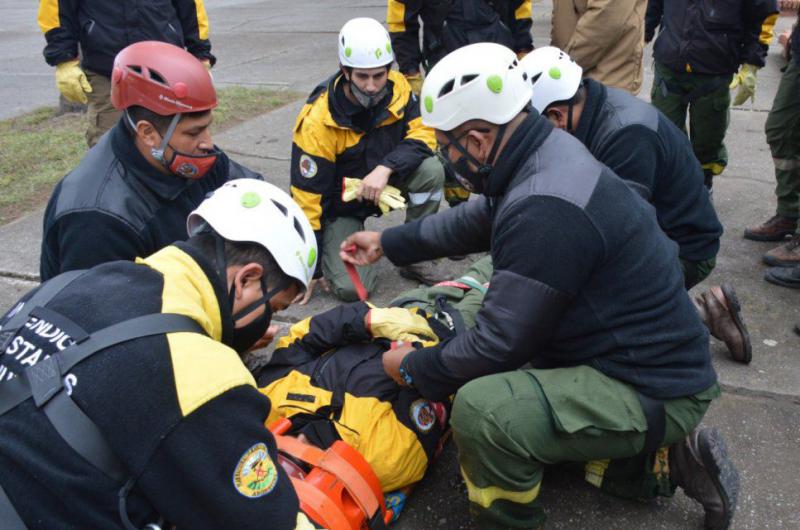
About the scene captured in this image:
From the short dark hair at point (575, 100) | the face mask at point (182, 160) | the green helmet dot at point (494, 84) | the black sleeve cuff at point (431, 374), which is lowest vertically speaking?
the black sleeve cuff at point (431, 374)

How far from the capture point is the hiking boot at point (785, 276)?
14.1 ft

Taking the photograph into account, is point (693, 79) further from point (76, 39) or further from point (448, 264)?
point (76, 39)

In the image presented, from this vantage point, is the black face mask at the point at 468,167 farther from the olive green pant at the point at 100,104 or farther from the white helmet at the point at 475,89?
the olive green pant at the point at 100,104

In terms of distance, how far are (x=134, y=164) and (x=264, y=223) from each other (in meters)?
1.11

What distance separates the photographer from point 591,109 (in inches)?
137

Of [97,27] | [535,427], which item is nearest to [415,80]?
[97,27]

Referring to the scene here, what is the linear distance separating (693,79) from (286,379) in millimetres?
3742

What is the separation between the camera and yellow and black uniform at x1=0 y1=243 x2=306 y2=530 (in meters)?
1.50

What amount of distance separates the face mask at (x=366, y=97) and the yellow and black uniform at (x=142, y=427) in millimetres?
2942

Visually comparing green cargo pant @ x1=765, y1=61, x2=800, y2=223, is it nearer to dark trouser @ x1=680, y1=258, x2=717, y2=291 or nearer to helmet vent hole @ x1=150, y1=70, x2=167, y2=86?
dark trouser @ x1=680, y1=258, x2=717, y2=291

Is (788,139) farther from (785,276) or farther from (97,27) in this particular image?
(97,27)

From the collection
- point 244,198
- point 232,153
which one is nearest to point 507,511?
point 244,198

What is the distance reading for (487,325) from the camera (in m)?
2.46

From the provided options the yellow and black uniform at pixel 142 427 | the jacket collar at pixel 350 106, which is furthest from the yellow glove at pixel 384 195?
the yellow and black uniform at pixel 142 427
